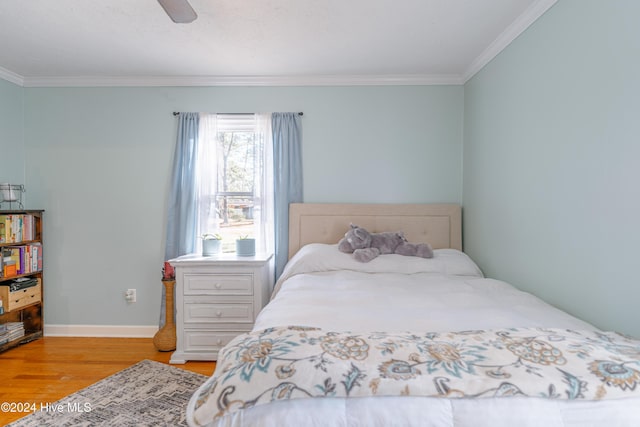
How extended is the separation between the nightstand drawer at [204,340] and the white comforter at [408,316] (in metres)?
0.71

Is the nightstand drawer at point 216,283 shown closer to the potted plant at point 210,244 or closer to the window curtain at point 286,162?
the potted plant at point 210,244

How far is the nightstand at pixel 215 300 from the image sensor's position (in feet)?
9.45

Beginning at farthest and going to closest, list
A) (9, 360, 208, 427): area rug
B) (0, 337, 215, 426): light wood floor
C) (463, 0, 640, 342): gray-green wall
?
(0, 337, 215, 426): light wood floor, (9, 360, 208, 427): area rug, (463, 0, 640, 342): gray-green wall

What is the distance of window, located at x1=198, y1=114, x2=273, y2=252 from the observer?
3.38 metres

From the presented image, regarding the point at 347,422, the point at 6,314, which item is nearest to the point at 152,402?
the point at 347,422

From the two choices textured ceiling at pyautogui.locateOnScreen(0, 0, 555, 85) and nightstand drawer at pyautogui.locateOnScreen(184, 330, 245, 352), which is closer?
textured ceiling at pyautogui.locateOnScreen(0, 0, 555, 85)

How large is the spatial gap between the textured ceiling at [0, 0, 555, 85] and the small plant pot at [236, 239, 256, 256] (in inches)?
59.1

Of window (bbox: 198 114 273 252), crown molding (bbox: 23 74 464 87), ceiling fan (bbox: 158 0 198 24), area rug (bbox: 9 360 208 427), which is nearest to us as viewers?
ceiling fan (bbox: 158 0 198 24)

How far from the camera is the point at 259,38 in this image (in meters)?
2.55

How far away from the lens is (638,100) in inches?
55.9

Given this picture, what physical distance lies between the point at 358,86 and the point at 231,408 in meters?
2.97

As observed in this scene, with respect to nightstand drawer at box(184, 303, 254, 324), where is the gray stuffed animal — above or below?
above

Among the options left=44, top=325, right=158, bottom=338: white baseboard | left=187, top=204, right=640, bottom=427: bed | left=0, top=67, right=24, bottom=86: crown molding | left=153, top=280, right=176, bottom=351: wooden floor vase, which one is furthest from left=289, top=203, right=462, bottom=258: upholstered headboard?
left=0, top=67, right=24, bottom=86: crown molding

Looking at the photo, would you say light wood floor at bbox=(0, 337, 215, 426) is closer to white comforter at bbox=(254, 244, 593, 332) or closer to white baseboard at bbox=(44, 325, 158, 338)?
white baseboard at bbox=(44, 325, 158, 338)
